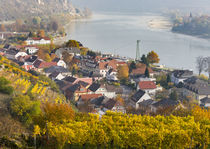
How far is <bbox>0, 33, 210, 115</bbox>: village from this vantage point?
6977 mm

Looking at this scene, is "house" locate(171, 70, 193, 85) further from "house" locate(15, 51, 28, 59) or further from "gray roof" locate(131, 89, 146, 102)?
"house" locate(15, 51, 28, 59)

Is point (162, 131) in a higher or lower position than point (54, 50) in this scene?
higher

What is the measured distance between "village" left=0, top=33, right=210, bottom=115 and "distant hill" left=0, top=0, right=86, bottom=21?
790 inches

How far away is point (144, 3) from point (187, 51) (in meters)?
55.0

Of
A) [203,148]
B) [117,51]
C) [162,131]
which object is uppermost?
[162,131]

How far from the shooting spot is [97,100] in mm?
7223

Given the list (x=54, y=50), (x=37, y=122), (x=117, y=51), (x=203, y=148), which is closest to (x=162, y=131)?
(x=203, y=148)

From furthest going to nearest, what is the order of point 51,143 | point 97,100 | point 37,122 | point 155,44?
point 155,44 < point 97,100 < point 37,122 < point 51,143

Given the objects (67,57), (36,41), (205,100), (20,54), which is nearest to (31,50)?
(20,54)

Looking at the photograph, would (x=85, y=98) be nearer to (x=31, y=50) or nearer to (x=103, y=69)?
(x=103, y=69)

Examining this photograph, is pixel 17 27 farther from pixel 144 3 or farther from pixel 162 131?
pixel 144 3

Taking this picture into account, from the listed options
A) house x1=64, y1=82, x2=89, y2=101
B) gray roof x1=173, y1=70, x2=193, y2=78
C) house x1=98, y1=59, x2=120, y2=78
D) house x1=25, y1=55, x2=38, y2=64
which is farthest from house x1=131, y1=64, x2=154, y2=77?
house x1=25, y1=55, x2=38, y2=64

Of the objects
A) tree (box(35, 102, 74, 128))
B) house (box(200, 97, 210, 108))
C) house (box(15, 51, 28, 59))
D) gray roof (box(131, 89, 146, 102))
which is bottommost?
house (box(200, 97, 210, 108))

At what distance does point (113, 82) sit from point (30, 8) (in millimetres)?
30344
